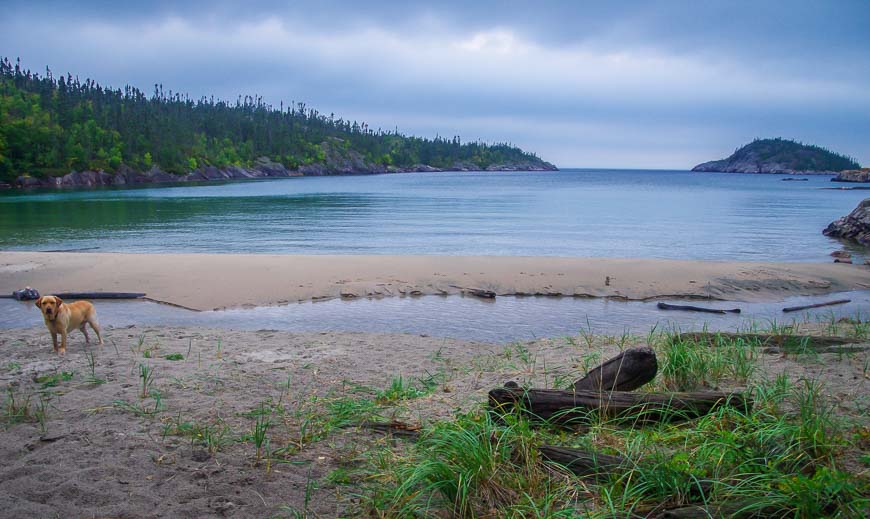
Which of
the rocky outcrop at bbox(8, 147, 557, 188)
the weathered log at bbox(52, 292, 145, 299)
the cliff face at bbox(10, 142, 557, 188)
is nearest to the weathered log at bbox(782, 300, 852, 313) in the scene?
the weathered log at bbox(52, 292, 145, 299)

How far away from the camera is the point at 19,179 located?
263 ft

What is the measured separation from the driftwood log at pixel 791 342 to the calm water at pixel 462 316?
6.50 feet

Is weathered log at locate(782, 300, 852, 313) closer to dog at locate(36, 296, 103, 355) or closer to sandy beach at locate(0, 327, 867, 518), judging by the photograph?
sandy beach at locate(0, 327, 867, 518)

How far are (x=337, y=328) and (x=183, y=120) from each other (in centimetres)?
16227

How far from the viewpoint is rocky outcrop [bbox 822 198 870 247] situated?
2644cm

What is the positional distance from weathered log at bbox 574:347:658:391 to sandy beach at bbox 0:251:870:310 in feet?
29.4

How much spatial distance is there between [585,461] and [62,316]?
7254 mm

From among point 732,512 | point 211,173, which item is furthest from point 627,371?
point 211,173

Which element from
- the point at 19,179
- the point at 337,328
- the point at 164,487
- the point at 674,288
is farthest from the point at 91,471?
the point at 19,179

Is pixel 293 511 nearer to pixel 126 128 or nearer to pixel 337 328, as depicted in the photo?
pixel 337 328

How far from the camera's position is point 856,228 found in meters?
27.4

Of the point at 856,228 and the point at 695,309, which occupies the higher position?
the point at 856,228

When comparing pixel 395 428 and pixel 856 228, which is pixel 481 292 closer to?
pixel 395 428

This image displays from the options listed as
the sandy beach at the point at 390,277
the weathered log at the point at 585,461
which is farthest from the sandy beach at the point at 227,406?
the sandy beach at the point at 390,277
